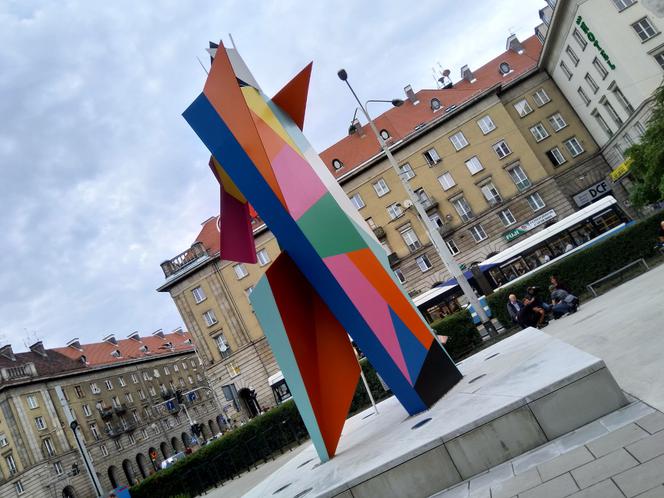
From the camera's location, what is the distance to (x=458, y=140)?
41125 millimetres

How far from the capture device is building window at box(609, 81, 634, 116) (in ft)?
102

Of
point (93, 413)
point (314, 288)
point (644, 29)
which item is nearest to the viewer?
point (314, 288)

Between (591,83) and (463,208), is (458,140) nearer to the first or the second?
(463,208)

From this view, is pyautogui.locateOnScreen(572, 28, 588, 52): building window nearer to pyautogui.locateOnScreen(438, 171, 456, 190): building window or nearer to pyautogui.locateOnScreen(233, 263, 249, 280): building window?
pyautogui.locateOnScreen(438, 171, 456, 190): building window

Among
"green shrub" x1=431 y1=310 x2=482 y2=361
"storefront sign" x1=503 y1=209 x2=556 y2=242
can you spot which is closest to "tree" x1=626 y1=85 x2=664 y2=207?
"green shrub" x1=431 y1=310 x2=482 y2=361

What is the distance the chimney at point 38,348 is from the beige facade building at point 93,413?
0.37 feet

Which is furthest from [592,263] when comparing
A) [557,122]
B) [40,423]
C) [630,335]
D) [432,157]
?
[40,423]

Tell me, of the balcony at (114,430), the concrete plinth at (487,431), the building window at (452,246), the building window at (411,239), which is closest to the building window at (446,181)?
the building window at (452,246)

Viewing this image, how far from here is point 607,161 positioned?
38.2 metres

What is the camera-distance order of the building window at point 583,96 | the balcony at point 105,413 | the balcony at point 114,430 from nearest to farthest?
the building window at point 583,96 < the balcony at point 114,430 < the balcony at point 105,413

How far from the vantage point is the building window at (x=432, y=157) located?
135 feet

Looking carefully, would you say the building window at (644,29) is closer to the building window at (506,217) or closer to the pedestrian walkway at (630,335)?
the building window at (506,217)

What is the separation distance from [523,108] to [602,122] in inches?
259

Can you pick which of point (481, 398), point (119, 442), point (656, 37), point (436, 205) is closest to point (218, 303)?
point (436, 205)
